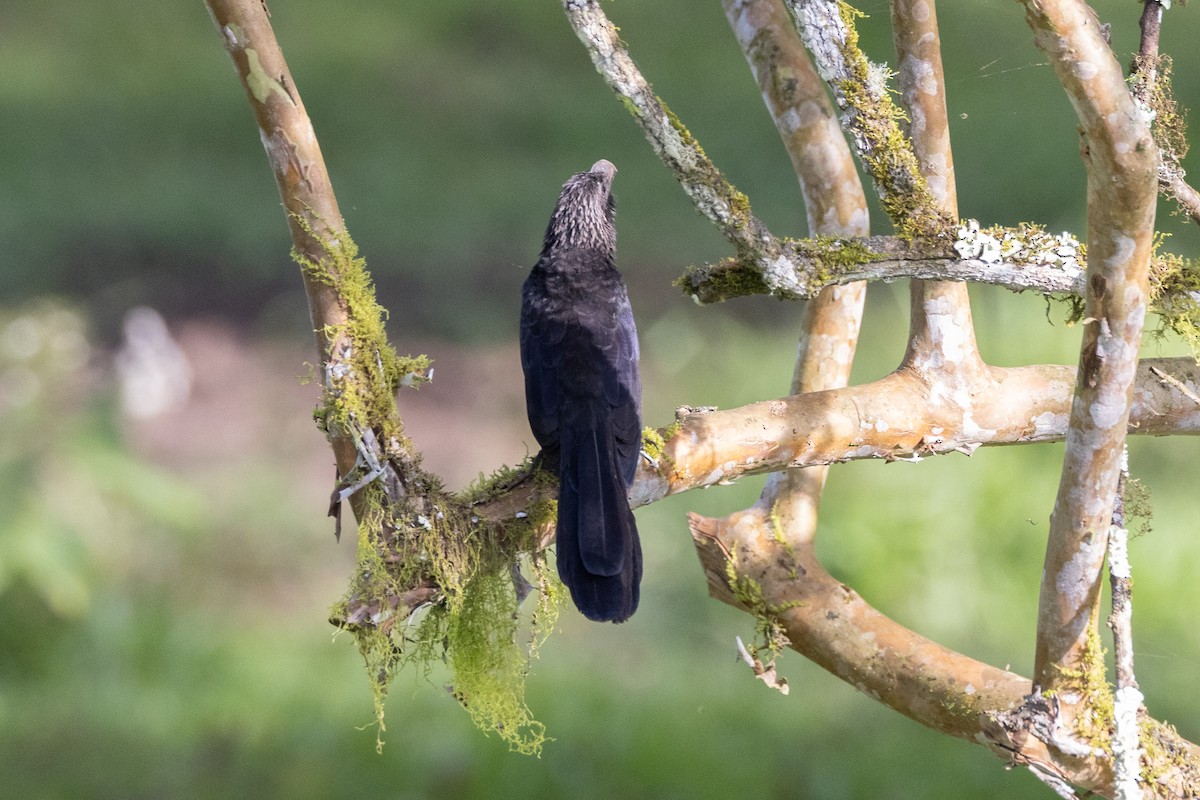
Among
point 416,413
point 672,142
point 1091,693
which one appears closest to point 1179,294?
point 1091,693

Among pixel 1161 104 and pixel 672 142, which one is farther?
pixel 1161 104

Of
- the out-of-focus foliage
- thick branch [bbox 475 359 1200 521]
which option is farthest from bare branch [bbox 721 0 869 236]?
the out-of-focus foliage

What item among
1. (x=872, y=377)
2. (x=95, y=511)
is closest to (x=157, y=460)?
(x=95, y=511)

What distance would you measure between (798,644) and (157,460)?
14.4 feet

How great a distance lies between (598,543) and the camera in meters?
1.89

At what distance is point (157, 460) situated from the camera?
5.98 m

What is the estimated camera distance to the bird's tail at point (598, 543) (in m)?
1.89

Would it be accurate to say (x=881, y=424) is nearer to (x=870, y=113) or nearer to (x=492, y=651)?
(x=870, y=113)

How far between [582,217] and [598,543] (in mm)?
871

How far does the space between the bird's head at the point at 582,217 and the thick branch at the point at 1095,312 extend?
112 centimetres

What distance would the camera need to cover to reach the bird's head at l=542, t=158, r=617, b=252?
8.21 feet

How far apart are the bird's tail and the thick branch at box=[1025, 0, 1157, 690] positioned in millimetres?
653

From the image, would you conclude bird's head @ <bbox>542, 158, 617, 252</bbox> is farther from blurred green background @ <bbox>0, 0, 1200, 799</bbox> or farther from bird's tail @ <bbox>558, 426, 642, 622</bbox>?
blurred green background @ <bbox>0, 0, 1200, 799</bbox>

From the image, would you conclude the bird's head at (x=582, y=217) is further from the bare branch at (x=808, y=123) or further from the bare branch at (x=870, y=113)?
the bare branch at (x=870, y=113)
